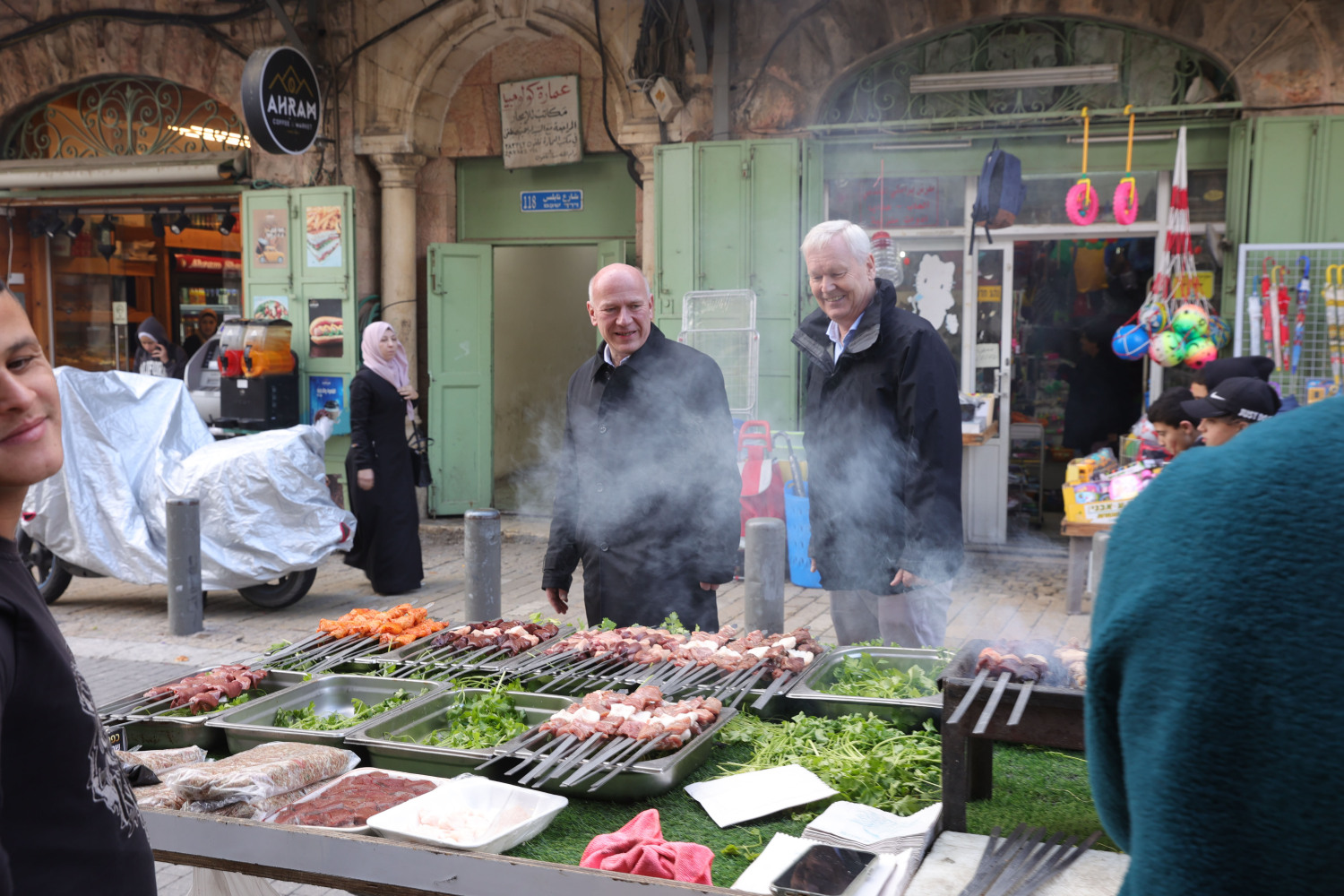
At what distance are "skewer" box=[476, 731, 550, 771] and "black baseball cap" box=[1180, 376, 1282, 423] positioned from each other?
3.84 metres

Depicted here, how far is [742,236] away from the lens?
30.5ft

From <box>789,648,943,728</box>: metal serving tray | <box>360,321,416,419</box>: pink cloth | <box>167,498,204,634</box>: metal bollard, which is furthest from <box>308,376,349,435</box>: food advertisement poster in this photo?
<box>789,648,943,728</box>: metal serving tray

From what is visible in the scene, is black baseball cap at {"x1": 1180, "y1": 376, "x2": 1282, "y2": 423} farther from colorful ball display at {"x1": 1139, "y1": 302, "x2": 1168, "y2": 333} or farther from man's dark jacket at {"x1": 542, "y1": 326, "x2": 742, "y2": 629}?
colorful ball display at {"x1": 1139, "y1": 302, "x2": 1168, "y2": 333}

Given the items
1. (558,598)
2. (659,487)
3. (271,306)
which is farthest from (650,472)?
(271,306)

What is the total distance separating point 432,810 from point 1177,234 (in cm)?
761

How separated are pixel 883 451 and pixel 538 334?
965 cm

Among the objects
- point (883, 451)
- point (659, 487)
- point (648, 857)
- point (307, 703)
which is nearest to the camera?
point (648, 857)

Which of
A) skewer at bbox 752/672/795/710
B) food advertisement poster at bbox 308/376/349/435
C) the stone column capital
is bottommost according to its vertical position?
skewer at bbox 752/672/795/710

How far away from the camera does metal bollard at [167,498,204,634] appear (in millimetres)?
6895

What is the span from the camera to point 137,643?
7000 millimetres

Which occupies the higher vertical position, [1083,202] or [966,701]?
[1083,202]

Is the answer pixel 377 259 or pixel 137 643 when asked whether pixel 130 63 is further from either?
pixel 137 643

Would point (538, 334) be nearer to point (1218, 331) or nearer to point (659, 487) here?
point (1218, 331)

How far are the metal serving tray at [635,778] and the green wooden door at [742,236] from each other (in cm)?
682
